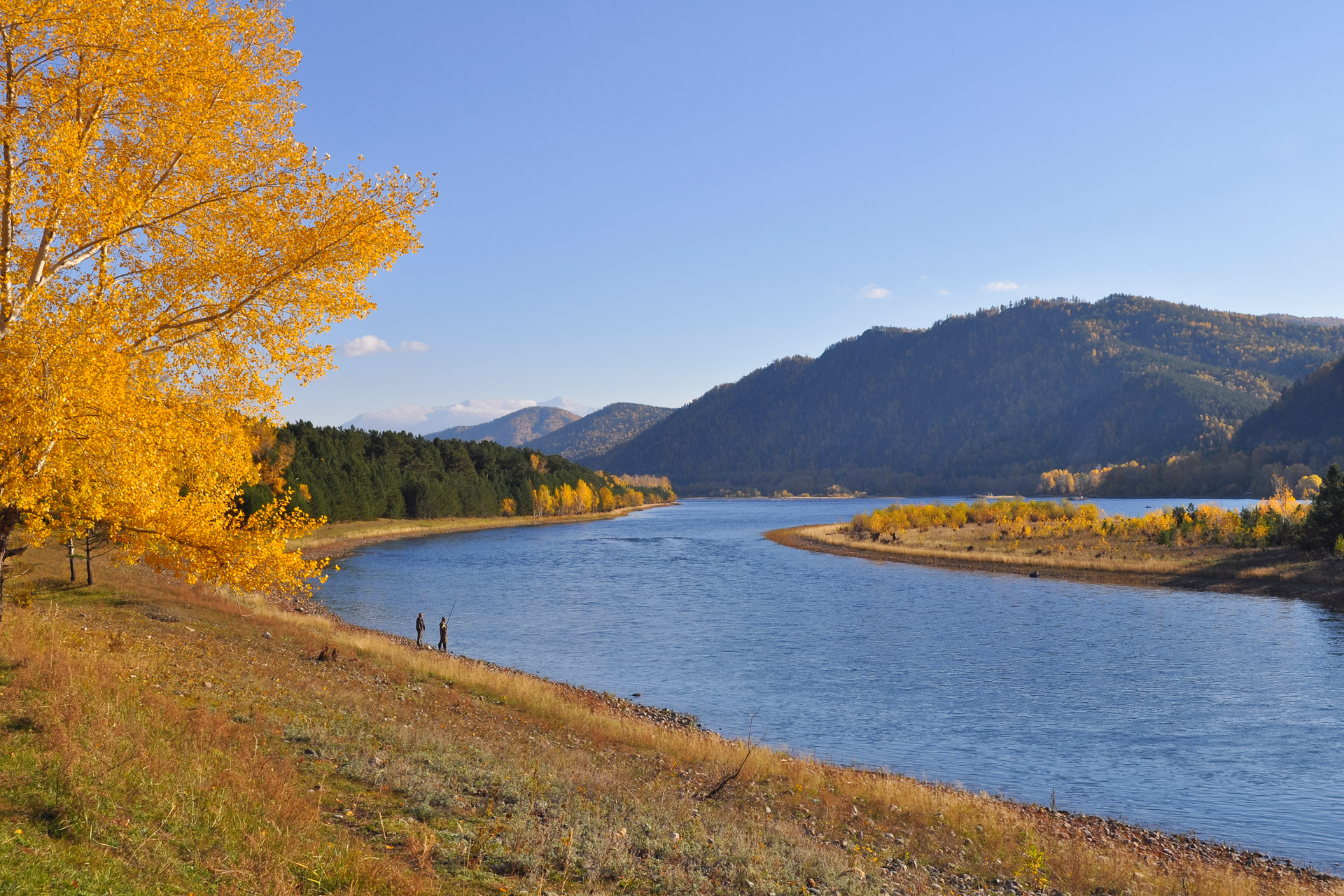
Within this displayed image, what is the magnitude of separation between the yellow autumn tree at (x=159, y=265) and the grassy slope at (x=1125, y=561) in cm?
6500

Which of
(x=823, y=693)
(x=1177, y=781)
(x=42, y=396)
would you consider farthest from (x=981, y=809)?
(x=42, y=396)

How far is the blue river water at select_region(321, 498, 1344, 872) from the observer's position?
21.4 meters

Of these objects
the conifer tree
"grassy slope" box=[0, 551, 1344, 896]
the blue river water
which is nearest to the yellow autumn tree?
"grassy slope" box=[0, 551, 1344, 896]

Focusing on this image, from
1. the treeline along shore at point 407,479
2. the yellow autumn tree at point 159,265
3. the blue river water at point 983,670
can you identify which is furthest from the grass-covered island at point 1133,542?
the yellow autumn tree at point 159,265

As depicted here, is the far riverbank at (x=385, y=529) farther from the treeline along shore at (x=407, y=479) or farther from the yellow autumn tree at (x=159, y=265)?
the yellow autumn tree at (x=159, y=265)

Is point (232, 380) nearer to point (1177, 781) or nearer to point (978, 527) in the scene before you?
point (1177, 781)

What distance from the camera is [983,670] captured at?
34.6 metres

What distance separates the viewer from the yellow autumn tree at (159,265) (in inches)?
402

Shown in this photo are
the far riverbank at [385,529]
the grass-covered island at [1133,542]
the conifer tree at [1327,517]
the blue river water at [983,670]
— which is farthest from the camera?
the far riverbank at [385,529]

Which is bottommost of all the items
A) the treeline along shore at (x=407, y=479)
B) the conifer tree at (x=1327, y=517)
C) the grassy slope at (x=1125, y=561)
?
the grassy slope at (x=1125, y=561)

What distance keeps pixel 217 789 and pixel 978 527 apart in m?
115

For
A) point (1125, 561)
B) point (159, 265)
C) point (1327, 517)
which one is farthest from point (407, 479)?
point (159, 265)

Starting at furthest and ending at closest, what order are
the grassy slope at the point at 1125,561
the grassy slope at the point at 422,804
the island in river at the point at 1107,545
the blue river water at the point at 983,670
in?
the island in river at the point at 1107,545, the grassy slope at the point at 1125,561, the blue river water at the point at 983,670, the grassy slope at the point at 422,804

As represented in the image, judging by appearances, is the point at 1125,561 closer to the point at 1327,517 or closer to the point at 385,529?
the point at 1327,517
